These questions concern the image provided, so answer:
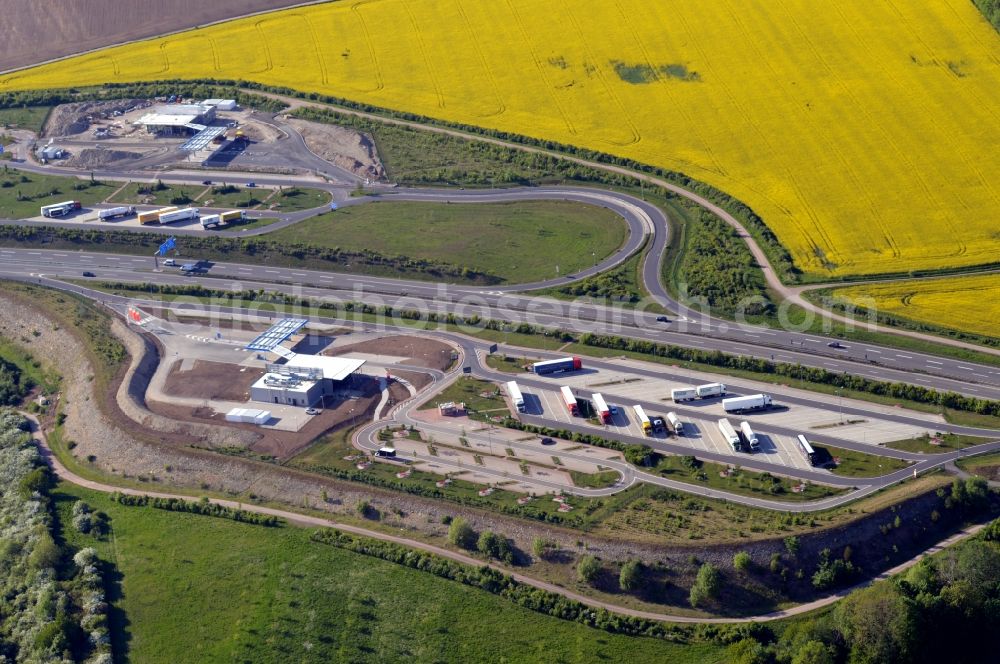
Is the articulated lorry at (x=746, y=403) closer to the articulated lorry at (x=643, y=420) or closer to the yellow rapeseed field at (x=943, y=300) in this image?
the articulated lorry at (x=643, y=420)

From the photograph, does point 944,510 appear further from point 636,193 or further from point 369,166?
point 369,166

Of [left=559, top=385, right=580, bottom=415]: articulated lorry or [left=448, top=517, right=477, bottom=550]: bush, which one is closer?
[left=448, top=517, right=477, bottom=550]: bush

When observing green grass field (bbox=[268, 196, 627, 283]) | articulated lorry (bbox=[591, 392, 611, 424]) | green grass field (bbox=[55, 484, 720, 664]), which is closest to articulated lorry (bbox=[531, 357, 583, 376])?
articulated lorry (bbox=[591, 392, 611, 424])

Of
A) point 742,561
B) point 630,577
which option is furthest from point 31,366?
point 742,561

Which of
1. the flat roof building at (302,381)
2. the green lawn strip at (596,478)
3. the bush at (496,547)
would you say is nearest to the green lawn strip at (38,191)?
the flat roof building at (302,381)

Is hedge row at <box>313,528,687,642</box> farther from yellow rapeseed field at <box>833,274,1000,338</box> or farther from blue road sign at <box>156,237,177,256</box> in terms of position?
blue road sign at <box>156,237,177,256</box>

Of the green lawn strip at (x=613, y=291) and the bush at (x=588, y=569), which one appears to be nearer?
the bush at (x=588, y=569)

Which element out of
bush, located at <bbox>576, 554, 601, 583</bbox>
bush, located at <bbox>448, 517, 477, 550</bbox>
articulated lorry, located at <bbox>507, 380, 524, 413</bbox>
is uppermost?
articulated lorry, located at <bbox>507, 380, 524, 413</bbox>
